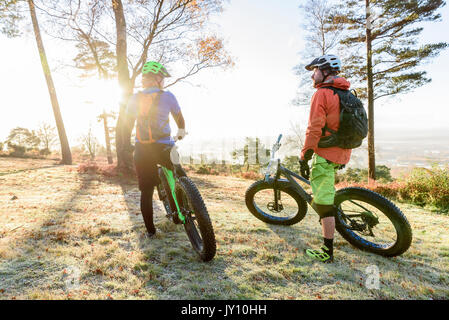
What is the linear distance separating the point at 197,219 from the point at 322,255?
1687 mm

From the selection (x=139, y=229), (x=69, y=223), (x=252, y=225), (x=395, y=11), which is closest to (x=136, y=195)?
(x=69, y=223)

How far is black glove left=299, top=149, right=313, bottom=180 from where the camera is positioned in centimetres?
290

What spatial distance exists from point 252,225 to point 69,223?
3218 mm

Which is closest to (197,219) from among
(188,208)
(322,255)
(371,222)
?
(188,208)

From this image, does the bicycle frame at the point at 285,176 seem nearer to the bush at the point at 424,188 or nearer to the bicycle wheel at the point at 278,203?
the bicycle wheel at the point at 278,203

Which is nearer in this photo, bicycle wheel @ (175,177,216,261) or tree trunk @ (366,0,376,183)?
bicycle wheel @ (175,177,216,261)

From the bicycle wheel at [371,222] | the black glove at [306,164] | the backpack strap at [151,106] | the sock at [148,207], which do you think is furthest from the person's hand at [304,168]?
the sock at [148,207]

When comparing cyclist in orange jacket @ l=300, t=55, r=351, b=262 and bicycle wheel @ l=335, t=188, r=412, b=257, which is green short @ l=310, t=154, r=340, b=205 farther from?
bicycle wheel @ l=335, t=188, r=412, b=257

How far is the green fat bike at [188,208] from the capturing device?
251 centimetres

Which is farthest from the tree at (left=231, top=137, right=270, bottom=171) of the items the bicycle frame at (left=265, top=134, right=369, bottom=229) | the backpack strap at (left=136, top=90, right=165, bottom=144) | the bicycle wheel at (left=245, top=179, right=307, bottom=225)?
the backpack strap at (left=136, top=90, right=165, bottom=144)

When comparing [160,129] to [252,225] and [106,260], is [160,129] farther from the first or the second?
[252,225]

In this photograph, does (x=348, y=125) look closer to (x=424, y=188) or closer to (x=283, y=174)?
(x=283, y=174)

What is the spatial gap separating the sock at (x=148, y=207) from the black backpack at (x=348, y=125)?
248 centimetres

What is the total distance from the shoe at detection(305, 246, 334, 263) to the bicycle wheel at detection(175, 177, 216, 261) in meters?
1.31
